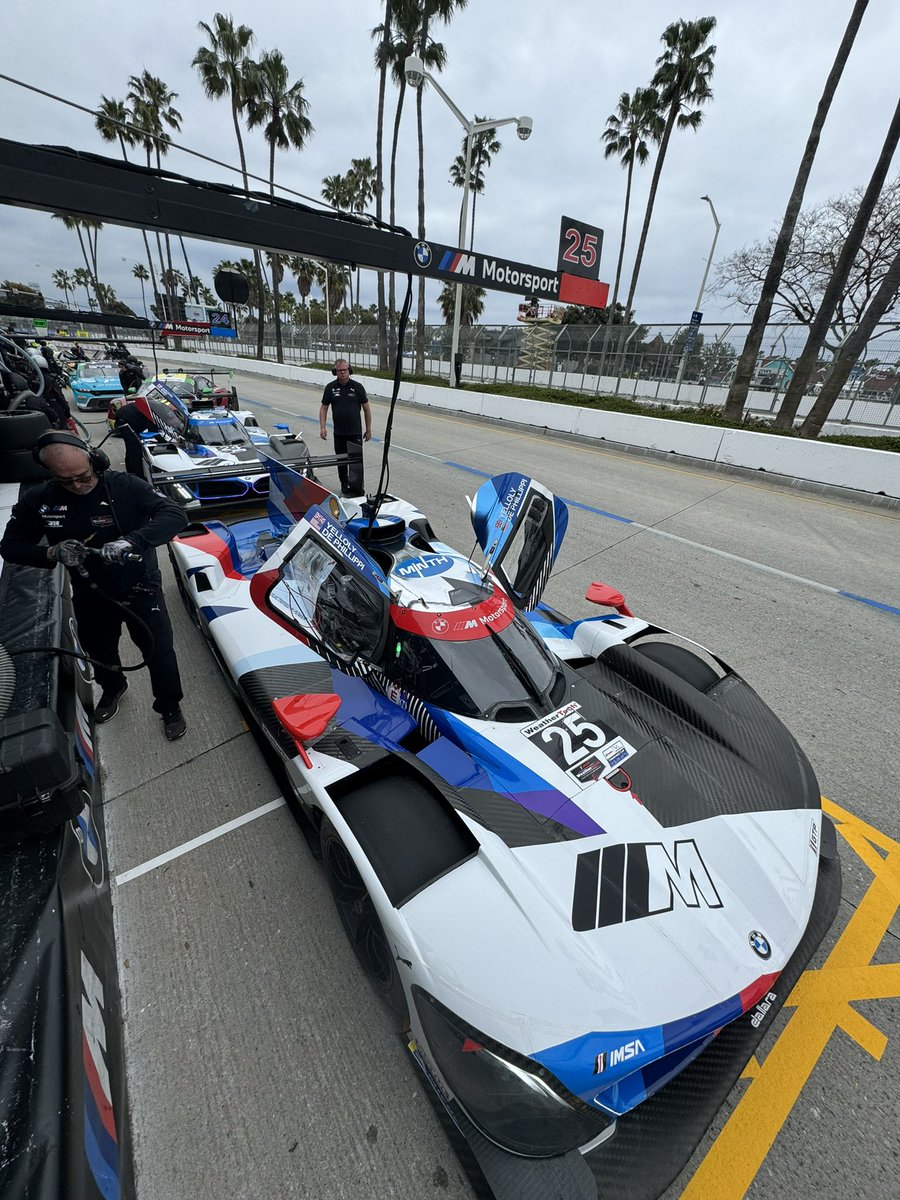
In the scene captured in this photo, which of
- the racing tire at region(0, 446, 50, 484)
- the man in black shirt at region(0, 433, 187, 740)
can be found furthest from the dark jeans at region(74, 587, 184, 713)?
the racing tire at region(0, 446, 50, 484)

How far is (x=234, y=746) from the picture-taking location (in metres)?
3.33

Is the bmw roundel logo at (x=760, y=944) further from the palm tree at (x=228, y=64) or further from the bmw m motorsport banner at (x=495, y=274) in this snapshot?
the palm tree at (x=228, y=64)

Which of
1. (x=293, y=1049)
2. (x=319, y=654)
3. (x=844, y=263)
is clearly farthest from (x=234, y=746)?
(x=844, y=263)

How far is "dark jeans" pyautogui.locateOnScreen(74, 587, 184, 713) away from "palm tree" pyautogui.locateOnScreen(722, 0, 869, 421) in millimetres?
15196

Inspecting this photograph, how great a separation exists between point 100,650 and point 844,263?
15871 millimetres

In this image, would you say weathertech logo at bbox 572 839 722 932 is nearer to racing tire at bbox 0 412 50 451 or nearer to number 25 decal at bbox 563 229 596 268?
racing tire at bbox 0 412 50 451

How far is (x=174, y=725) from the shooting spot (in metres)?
3.34

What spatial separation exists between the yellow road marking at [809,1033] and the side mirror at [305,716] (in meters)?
1.90

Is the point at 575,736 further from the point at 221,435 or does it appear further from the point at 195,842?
the point at 221,435

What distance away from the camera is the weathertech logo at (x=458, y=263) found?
329 cm

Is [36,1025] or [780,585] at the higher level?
[36,1025]

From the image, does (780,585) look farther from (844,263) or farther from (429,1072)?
(844,263)

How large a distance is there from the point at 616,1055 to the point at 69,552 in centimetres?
309

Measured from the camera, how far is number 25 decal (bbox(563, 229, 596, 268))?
1181 centimetres
